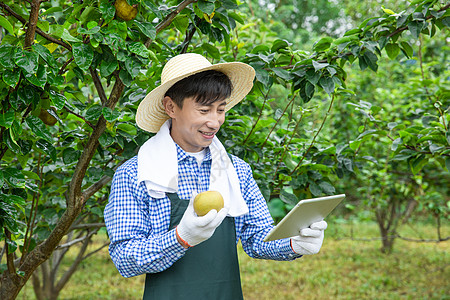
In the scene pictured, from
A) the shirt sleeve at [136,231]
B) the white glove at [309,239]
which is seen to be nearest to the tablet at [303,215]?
the white glove at [309,239]

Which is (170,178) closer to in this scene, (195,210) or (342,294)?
(195,210)

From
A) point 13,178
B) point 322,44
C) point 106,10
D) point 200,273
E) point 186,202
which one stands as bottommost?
point 200,273

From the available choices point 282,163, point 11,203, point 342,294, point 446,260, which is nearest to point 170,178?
point 11,203

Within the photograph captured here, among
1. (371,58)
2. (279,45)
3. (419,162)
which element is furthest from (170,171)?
(419,162)

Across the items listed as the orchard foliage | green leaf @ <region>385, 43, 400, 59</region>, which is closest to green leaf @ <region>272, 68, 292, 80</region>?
the orchard foliage

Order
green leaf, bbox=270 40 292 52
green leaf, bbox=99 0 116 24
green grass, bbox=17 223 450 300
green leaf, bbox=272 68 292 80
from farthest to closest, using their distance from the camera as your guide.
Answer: green grass, bbox=17 223 450 300, green leaf, bbox=270 40 292 52, green leaf, bbox=272 68 292 80, green leaf, bbox=99 0 116 24

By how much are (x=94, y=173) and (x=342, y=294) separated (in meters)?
3.68

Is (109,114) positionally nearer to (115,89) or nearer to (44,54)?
(115,89)

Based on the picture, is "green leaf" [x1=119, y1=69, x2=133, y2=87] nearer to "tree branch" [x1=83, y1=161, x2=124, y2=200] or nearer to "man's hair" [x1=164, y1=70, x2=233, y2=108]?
"man's hair" [x1=164, y1=70, x2=233, y2=108]

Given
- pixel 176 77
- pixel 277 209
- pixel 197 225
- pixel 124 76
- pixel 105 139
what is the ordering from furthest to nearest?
1. pixel 277 209
2. pixel 105 139
3. pixel 124 76
4. pixel 176 77
5. pixel 197 225

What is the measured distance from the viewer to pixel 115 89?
1.90 meters

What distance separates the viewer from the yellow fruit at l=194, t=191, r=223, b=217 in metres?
1.32

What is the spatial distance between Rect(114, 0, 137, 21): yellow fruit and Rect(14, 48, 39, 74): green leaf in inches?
13.1

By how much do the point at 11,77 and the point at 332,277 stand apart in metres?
4.91
